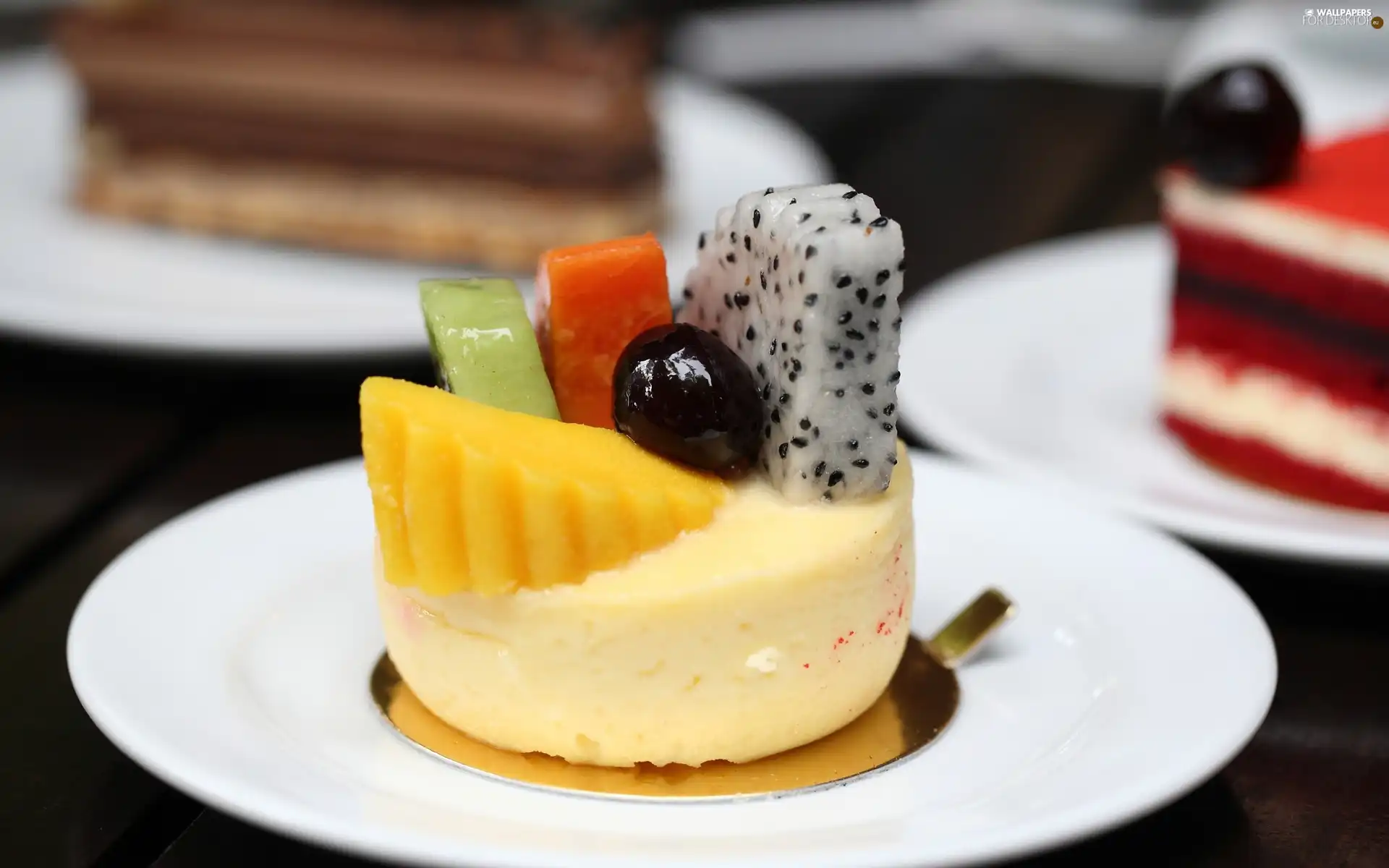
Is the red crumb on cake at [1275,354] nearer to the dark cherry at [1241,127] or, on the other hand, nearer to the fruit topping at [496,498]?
the dark cherry at [1241,127]

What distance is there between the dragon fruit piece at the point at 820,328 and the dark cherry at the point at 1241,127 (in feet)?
3.16

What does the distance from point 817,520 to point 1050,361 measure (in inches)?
45.2

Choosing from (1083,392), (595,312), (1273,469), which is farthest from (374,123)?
(595,312)

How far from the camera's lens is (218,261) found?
2.88m

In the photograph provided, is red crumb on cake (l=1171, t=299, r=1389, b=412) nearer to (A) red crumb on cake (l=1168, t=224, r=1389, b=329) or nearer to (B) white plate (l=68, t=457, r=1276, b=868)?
(A) red crumb on cake (l=1168, t=224, r=1389, b=329)

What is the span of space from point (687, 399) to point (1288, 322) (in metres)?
1.16

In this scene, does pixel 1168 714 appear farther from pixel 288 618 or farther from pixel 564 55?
pixel 564 55

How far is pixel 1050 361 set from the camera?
7.72 feet

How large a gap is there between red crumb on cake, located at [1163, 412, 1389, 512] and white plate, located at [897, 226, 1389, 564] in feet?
0.10

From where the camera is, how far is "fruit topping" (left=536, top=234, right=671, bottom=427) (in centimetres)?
136

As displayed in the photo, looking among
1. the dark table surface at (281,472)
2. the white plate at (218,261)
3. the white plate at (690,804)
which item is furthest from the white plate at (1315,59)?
the white plate at (690,804)

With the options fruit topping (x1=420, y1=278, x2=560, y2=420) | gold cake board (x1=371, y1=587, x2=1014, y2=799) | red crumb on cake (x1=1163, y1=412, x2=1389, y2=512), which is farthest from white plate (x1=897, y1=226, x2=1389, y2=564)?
fruit topping (x1=420, y1=278, x2=560, y2=420)

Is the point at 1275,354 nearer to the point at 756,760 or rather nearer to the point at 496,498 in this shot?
the point at 756,760

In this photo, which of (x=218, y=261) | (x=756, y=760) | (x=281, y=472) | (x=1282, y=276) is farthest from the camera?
(x=218, y=261)
